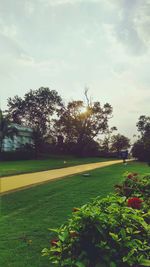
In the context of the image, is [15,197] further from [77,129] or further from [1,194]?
[77,129]

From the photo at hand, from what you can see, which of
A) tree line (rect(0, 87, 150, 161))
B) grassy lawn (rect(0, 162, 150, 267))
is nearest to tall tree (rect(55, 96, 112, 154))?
tree line (rect(0, 87, 150, 161))

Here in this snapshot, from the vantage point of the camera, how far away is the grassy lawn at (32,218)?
204 inches

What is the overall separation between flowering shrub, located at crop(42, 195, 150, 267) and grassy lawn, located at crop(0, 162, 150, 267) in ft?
6.20

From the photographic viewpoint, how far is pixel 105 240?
9.98 feet

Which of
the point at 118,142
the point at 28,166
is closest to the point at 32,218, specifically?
the point at 28,166

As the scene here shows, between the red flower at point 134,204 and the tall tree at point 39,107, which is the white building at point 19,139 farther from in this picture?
the red flower at point 134,204

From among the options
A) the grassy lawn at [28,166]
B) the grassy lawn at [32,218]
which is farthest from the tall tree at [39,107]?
the grassy lawn at [32,218]

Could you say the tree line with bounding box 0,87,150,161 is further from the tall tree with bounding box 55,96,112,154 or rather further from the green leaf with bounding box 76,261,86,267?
the green leaf with bounding box 76,261,86,267

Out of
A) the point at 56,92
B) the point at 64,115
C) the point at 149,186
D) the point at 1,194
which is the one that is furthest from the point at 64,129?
the point at 149,186

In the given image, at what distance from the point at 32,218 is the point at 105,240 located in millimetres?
4919

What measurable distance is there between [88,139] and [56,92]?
50.4 feet

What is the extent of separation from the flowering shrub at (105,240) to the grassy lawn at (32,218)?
1889 millimetres

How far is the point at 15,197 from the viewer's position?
10.8 meters

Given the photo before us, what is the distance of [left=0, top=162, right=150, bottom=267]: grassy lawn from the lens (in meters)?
5.18
